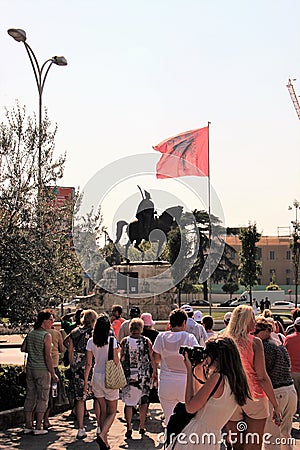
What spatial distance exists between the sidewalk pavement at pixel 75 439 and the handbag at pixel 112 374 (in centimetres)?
83

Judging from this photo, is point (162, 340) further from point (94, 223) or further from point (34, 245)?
point (94, 223)

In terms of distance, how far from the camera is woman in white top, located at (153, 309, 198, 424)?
28.0 feet

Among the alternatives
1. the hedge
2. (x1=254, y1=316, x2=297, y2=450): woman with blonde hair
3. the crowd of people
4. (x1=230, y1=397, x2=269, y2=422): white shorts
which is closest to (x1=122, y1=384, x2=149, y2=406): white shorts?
the crowd of people

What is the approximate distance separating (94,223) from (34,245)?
10.9m

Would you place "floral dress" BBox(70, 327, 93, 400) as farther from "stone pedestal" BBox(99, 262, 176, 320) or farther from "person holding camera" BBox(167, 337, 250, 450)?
"stone pedestal" BBox(99, 262, 176, 320)

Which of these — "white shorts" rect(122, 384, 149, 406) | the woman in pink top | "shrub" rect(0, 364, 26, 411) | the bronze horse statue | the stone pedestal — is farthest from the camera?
the bronze horse statue

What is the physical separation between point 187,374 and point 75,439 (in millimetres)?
5396

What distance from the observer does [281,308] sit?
2399 inches

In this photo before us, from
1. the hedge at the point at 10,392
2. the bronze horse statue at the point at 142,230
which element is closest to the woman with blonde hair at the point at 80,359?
the hedge at the point at 10,392

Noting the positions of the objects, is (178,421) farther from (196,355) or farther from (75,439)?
(75,439)

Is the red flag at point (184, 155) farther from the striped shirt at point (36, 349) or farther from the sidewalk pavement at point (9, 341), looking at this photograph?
the striped shirt at point (36, 349)

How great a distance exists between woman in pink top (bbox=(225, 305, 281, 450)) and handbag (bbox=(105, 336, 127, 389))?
87.1 inches

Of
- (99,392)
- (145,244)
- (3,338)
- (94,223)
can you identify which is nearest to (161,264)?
(3,338)

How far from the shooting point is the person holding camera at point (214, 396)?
528 cm
